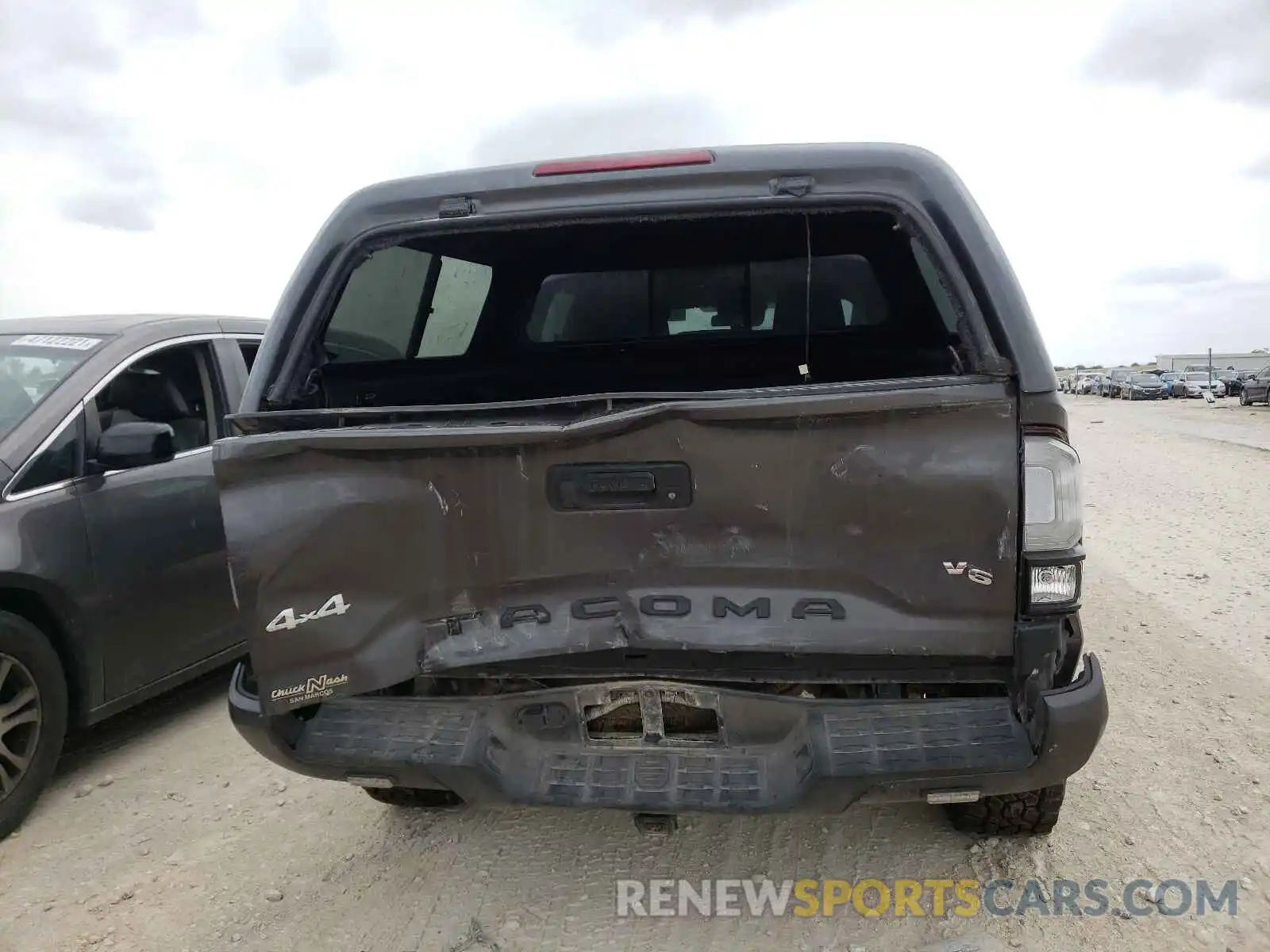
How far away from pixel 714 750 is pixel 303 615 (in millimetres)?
1123

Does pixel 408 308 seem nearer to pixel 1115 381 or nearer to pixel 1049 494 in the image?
pixel 1049 494

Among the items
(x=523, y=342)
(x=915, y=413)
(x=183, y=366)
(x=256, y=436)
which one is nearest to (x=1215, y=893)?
(x=915, y=413)

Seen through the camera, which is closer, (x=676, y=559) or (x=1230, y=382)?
(x=676, y=559)

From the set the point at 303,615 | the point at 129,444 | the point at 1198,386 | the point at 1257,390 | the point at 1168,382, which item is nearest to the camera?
the point at 303,615

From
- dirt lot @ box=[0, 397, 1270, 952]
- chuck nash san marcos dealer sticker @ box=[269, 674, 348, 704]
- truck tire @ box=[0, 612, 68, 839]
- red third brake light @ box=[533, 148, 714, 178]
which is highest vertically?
red third brake light @ box=[533, 148, 714, 178]

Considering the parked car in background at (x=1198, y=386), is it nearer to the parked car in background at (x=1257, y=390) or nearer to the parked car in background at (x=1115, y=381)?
the parked car in background at (x=1115, y=381)

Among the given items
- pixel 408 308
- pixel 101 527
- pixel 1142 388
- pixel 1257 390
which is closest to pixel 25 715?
pixel 101 527

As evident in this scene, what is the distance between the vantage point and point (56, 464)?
3281 millimetres

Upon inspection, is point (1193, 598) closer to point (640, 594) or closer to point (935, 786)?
point (935, 786)

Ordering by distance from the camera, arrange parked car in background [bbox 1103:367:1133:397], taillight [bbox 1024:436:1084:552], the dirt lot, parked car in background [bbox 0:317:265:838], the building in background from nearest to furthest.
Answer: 1. taillight [bbox 1024:436:1084:552]
2. the dirt lot
3. parked car in background [bbox 0:317:265:838]
4. parked car in background [bbox 1103:367:1133:397]
5. the building in background

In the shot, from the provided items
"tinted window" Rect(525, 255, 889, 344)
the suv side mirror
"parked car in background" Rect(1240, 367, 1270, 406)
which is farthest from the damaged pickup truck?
"parked car in background" Rect(1240, 367, 1270, 406)

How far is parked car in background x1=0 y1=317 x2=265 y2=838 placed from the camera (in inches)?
122

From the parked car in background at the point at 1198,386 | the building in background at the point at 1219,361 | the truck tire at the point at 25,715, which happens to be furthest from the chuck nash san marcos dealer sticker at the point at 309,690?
the building in background at the point at 1219,361

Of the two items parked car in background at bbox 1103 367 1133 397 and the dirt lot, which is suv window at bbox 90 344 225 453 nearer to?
the dirt lot
